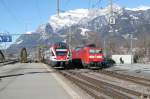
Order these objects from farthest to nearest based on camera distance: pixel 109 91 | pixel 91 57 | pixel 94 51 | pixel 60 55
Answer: pixel 60 55
pixel 94 51
pixel 91 57
pixel 109 91

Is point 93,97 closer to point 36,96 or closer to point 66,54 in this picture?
point 36,96

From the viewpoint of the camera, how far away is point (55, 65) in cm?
5694

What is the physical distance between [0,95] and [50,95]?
6.98 ft

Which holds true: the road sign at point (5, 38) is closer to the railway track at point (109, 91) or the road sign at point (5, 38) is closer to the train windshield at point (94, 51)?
the train windshield at point (94, 51)

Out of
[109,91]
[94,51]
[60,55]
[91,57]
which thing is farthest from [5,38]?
[109,91]

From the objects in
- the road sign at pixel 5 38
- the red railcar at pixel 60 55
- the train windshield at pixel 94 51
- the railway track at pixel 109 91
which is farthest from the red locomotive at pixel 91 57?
the road sign at pixel 5 38

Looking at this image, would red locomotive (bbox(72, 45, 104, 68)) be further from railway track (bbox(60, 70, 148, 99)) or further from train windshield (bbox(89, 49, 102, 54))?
railway track (bbox(60, 70, 148, 99))

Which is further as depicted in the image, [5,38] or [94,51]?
[5,38]

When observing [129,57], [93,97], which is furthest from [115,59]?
[93,97]

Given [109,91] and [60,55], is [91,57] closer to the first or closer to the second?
[60,55]

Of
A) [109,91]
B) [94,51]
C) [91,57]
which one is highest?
[94,51]

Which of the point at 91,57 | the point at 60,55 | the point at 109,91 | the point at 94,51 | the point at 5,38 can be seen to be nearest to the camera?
the point at 109,91

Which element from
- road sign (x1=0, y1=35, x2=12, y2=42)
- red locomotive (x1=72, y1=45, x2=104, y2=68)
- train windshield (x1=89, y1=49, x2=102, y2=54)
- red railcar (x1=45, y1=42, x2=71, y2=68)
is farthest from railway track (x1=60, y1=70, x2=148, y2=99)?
road sign (x1=0, y1=35, x2=12, y2=42)

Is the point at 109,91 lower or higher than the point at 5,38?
lower
